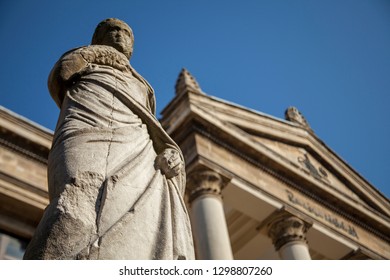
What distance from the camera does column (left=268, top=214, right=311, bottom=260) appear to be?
1175 centimetres

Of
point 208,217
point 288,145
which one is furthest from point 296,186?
point 208,217

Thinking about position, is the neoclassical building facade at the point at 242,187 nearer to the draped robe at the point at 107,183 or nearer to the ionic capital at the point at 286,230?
the ionic capital at the point at 286,230

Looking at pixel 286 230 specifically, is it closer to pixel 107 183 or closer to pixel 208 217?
pixel 208 217

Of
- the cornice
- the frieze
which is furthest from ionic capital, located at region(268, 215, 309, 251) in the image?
the cornice

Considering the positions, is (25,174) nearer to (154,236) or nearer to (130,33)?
(130,33)

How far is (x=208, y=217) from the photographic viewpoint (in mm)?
9914

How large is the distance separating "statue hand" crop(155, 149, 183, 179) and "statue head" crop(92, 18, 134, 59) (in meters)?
1.11

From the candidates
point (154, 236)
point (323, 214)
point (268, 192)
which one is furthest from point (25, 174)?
point (154, 236)

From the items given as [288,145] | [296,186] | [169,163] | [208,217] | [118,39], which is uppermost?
[288,145]

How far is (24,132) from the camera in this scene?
11.3 meters

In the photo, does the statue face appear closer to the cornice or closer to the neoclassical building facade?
the neoclassical building facade

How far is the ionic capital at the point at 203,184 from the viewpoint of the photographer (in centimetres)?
1066

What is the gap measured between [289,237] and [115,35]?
31.4 ft

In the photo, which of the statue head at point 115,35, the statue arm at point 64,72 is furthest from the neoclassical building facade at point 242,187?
the statue arm at point 64,72
